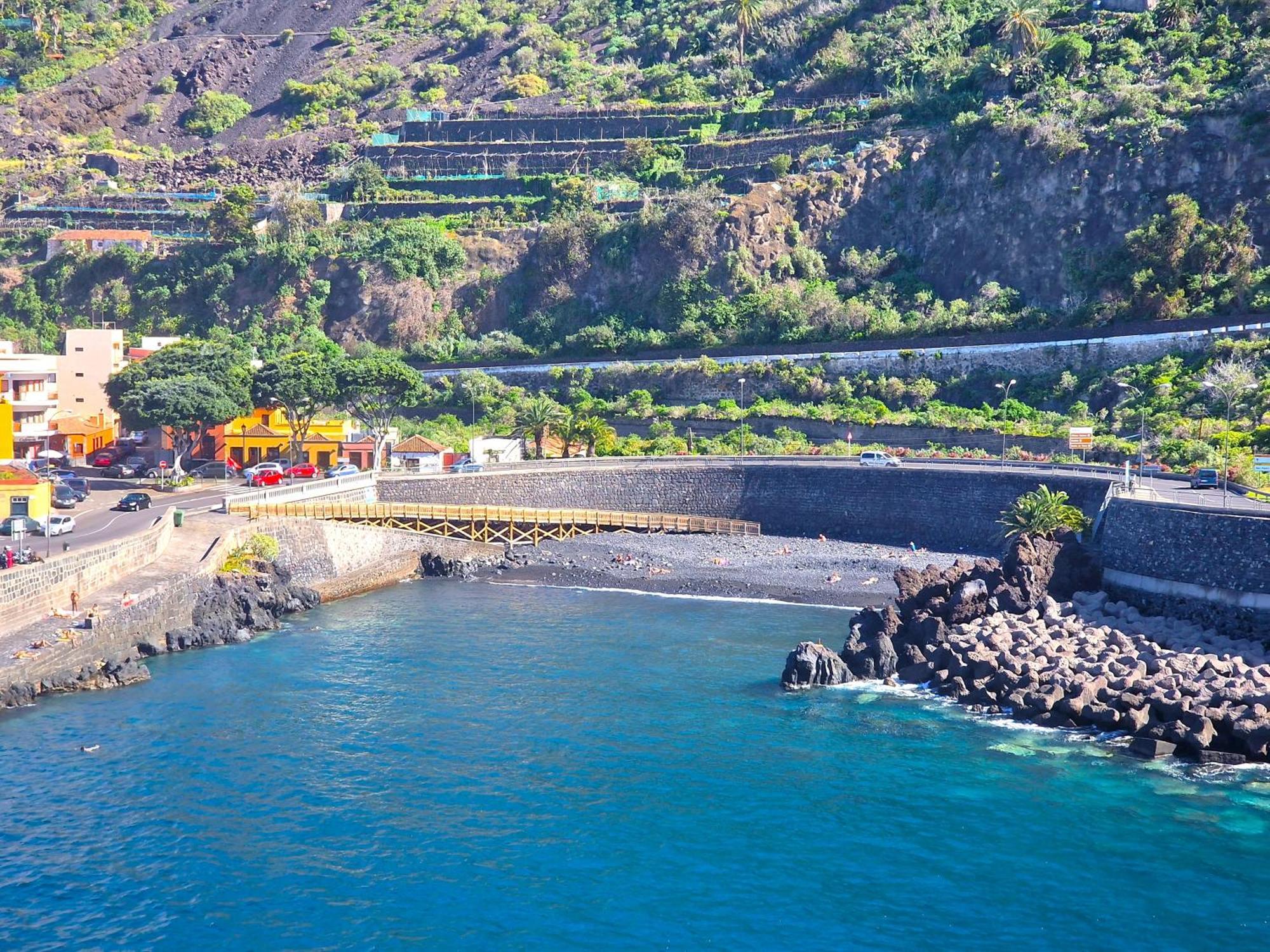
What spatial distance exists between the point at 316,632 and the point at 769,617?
16.8 m

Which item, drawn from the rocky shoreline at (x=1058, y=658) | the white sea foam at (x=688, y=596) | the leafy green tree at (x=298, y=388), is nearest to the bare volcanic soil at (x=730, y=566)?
the white sea foam at (x=688, y=596)

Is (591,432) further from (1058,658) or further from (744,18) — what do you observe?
(744,18)

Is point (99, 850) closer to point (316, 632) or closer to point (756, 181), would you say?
point (316, 632)

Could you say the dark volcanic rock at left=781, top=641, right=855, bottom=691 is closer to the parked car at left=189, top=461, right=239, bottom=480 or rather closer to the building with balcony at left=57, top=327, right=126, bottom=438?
the parked car at left=189, top=461, right=239, bottom=480

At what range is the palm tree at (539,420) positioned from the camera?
242 feet

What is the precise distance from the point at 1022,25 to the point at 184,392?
211ft

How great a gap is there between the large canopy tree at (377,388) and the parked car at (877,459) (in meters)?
23.3

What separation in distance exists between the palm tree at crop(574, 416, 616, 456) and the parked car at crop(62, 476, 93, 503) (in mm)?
24574

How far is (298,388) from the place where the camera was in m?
67.9

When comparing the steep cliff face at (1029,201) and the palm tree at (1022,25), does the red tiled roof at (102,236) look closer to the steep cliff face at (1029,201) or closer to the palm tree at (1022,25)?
the steep cliff face at (1029,201)

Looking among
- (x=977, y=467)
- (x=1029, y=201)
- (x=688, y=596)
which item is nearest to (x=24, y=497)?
(x=688, y=596)

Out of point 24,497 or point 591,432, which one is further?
point 591,432

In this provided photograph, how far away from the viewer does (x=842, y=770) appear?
3584 centimetres

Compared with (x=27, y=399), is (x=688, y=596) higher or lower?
lower
